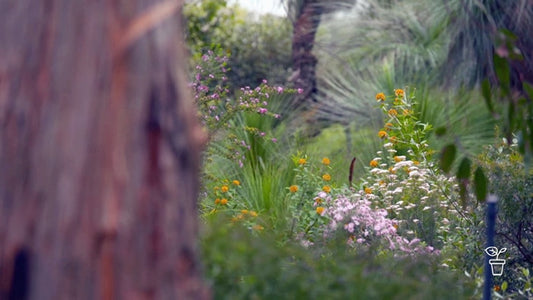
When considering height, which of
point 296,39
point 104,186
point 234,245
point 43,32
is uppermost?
point 296,39

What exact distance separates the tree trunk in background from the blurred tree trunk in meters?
11.2

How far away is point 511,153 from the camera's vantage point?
5.59 meters

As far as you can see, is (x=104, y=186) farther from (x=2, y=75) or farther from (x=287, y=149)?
(x=287, y=149)

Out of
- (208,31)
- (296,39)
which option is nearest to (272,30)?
(208,31)

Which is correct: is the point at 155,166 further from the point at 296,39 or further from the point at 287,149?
the point at 296,39

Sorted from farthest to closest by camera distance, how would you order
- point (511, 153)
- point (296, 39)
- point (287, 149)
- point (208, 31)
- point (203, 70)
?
1. point (208, 31)
2. point (296, 39)
3. point (287, 149)
4. point (203, 70)
5. point (511, 153)

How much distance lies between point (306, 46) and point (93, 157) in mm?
11935

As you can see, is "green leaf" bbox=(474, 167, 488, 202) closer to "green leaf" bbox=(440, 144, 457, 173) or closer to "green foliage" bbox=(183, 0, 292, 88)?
"green leaf" bbox=(440, 144, 457, 173)

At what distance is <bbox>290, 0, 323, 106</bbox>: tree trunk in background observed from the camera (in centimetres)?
1328

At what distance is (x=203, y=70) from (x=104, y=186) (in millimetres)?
5962

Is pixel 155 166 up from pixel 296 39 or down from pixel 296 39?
down

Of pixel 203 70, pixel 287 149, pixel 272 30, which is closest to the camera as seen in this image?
pixel 203 70

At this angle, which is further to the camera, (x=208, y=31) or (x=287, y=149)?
(x=208, y=31)

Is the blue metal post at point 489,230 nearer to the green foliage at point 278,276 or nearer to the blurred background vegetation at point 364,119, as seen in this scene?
the blurred background vegetation at point 364,119
